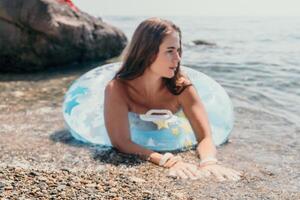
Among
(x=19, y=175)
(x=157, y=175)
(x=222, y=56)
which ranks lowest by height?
(x=222, y=56)

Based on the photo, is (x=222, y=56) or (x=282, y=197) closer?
(x=282, y=197)

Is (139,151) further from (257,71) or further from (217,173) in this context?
(257,71)

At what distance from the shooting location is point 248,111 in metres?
7.01

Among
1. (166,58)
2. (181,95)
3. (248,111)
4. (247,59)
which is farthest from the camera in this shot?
(247,59)

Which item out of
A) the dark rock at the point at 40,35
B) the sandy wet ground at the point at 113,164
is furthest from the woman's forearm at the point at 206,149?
the dark rock at the point at 40,35

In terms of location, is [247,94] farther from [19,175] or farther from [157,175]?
[19,175]

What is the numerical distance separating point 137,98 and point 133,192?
155 cm

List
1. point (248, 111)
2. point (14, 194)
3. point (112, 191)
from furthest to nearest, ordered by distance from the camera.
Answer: point (248, 111) < point (112, 191) < point (14, 194)

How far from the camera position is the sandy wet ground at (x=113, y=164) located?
11.2ft

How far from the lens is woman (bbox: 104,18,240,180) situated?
14.6 ft

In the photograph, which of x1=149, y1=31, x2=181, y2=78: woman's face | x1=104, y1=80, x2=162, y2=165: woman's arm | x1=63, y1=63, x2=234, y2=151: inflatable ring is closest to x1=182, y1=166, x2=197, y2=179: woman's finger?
x1=104, y1=80, x2=162, y2=165: woman's arm

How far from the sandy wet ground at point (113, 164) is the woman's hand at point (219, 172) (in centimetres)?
6

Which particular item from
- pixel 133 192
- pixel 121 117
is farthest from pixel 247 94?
pixel 133 192

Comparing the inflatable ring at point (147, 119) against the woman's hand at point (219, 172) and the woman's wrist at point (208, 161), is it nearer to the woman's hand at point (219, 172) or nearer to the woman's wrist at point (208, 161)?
the woman's wrist at point (208, 161)
